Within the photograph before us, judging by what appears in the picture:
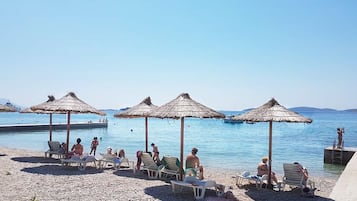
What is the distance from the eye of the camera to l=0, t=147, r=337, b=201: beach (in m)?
7.10

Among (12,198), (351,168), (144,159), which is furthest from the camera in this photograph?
(351,168)

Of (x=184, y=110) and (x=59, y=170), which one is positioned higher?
(x=184, y=110)

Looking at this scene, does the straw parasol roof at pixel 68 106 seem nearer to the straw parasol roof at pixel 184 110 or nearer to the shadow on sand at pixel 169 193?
the straw parasol roof at pixel 184 110

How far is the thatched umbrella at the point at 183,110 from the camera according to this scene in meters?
8.48

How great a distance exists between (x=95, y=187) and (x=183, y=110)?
9.03 ft

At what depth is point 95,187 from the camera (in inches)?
314

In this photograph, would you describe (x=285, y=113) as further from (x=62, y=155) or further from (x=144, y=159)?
(x=62, y=155)

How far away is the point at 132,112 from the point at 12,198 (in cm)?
534

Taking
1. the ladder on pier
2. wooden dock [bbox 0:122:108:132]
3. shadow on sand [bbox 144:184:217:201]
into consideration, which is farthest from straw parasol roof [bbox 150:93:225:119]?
wooden dock [bbox 0:122:108:132]

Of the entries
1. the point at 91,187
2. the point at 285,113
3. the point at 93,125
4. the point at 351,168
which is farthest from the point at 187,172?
the point at 93,125

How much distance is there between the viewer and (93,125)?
48.9m

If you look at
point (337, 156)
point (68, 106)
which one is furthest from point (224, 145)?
point (68, 106)

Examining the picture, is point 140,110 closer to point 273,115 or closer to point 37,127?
point 273,115

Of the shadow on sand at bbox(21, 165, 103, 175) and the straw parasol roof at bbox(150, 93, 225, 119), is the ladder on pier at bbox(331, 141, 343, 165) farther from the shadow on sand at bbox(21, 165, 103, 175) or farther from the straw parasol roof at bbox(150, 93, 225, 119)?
the shadow on sand at bbox(21, 165, 103, 175)
